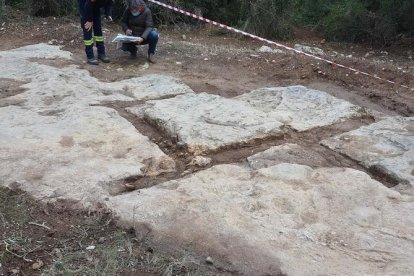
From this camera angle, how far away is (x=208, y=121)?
424 centimetres

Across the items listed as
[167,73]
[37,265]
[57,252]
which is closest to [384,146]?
[57,252]

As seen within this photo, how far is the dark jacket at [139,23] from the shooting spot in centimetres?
607

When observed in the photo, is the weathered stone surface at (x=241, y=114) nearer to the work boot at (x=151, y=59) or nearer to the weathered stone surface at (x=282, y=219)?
the weathered stone surface at (x=282, y=219)

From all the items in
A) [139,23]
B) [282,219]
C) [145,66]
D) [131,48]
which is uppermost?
[139,23]

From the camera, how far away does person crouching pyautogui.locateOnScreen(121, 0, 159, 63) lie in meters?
6.04

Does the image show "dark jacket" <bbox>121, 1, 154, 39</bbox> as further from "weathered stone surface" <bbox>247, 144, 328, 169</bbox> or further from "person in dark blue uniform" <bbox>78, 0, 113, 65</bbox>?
"weathered stone surface" <bbox>247, 144, 328, 169</bbox>

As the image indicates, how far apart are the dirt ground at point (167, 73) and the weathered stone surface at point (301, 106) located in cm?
14

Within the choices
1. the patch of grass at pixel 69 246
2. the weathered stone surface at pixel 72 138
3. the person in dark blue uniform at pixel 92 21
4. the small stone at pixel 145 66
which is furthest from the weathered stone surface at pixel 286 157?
the person in dark blue uniform at pixel 92 21

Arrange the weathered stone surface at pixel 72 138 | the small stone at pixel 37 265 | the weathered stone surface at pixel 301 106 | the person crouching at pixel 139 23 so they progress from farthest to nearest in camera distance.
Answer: the person crouching at pixel 139 23
the weathered stone surface at pixel 301 106
the weathered stone surface at pixel 72 138
the small stone at pixel 37 265

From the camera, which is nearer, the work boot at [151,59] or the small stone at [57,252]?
the small stone at [57,252]

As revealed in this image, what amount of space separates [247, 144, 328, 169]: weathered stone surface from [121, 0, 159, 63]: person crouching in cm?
294

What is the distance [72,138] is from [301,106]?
230cm

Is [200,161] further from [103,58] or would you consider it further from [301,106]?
[103,58]

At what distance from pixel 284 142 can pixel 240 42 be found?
517 centimetres
